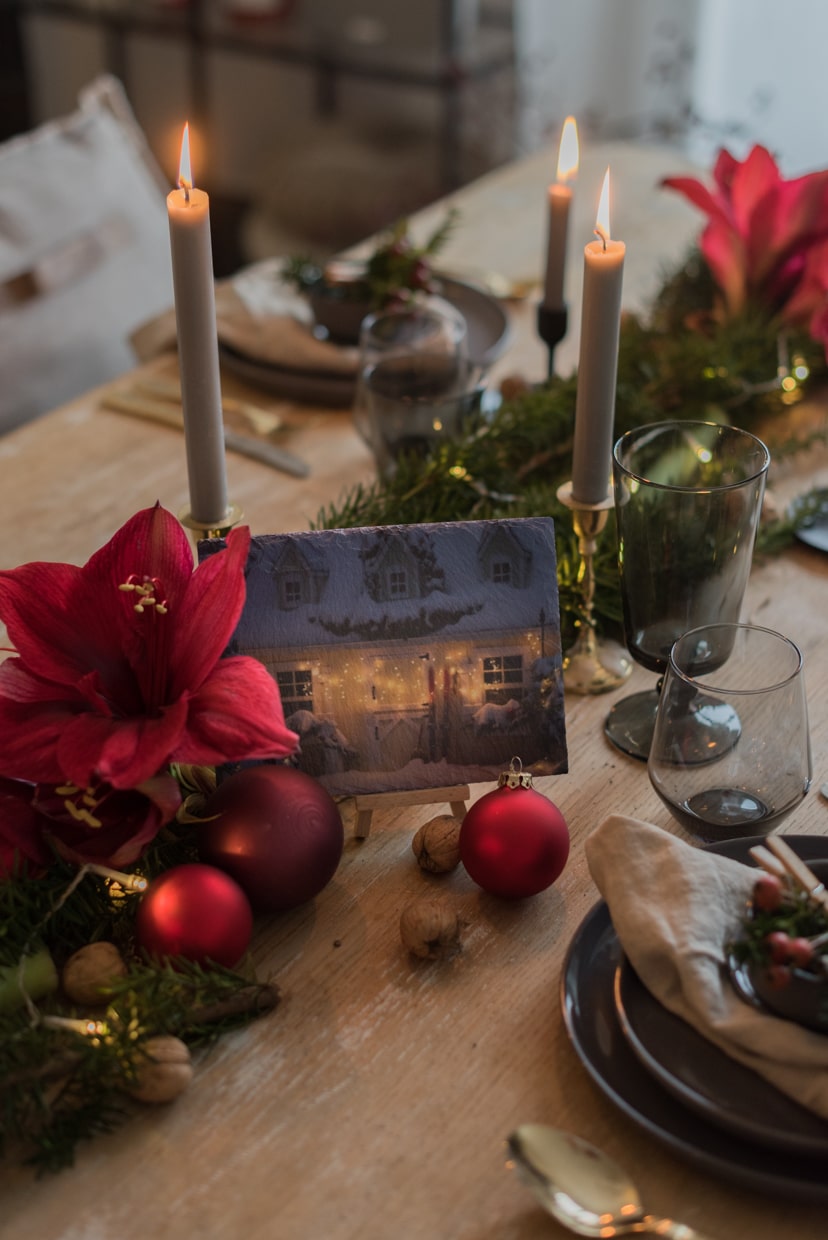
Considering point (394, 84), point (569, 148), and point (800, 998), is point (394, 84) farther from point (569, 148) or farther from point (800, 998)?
point (800, 998)

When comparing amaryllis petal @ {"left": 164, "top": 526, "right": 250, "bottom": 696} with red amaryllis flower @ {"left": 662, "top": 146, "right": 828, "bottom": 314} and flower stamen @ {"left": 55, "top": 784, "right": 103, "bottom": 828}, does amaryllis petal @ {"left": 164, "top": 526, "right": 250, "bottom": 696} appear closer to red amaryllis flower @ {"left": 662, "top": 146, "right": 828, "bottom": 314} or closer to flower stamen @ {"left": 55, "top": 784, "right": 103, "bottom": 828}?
flower stamen @ {"left": 55, "top": 784, "right": 103, "bottom": 828}

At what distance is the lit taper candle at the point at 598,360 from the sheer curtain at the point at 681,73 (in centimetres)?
182

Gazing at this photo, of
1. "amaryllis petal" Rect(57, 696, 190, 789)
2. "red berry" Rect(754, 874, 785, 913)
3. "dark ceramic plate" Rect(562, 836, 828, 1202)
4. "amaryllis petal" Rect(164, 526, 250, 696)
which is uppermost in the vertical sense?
"amaryllis petal" Rect(164, 526, 250, 696)

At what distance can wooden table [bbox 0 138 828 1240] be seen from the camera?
0.53 meters

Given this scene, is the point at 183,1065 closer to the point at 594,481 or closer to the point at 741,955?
the point at 741,955

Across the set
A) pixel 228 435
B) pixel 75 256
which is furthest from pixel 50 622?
pixel 75 256

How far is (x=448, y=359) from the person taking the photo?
1.07 m

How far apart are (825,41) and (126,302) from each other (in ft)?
5.59

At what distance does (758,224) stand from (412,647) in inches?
27.8

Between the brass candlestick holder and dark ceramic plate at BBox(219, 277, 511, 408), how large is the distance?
1.38 ft

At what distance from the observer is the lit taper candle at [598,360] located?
0.74 m

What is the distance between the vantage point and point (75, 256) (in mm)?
1545

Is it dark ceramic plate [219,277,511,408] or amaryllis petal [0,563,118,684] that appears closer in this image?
amaryllis petal [0,563,118,684]

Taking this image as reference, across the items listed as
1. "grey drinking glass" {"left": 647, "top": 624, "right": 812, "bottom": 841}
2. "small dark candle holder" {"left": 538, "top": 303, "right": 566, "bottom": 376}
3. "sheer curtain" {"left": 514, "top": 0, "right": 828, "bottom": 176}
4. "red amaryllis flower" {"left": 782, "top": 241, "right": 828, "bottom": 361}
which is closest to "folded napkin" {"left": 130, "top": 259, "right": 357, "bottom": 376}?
"small dark candle holder" {"left": 538, "top": 303, "right": 566, "bottom": 376}
